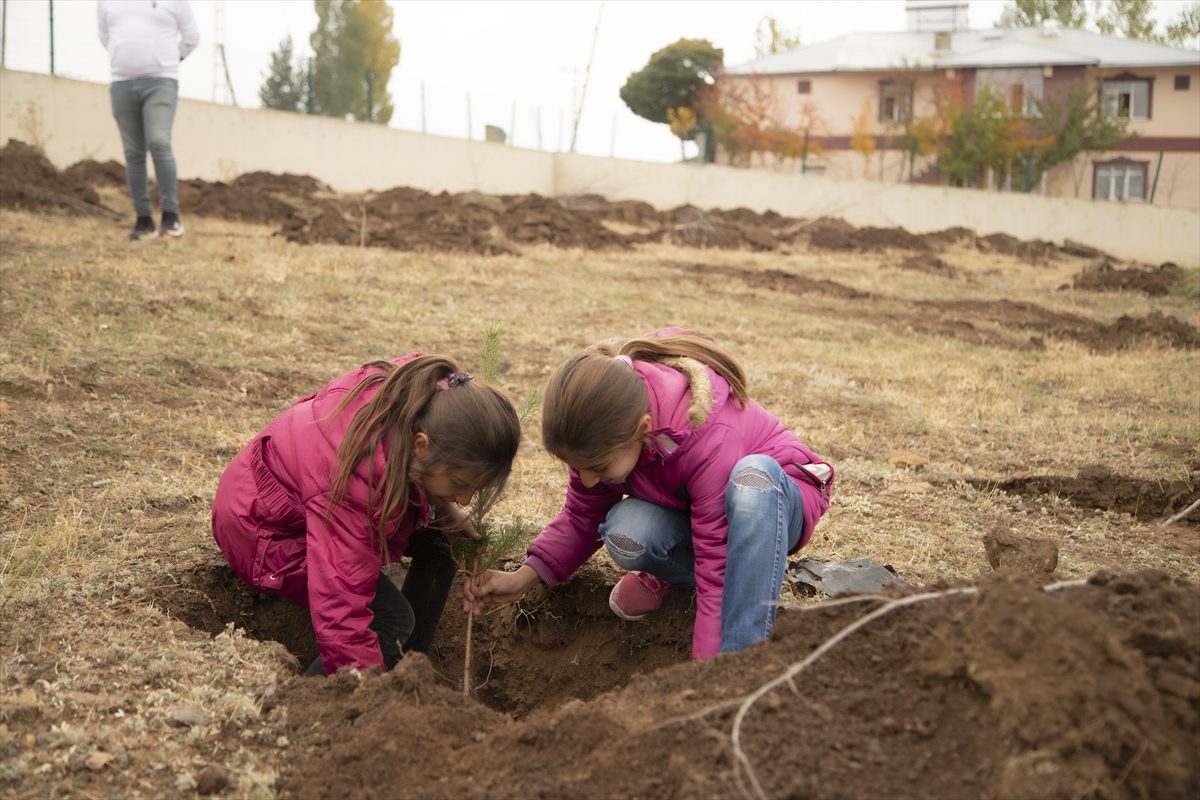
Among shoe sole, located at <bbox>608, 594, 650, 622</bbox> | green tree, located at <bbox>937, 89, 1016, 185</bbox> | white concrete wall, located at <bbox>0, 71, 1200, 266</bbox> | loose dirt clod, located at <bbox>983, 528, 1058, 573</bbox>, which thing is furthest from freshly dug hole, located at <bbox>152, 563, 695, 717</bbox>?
green tree, located at <bbox>937, 89, 1016, 185</bbox>

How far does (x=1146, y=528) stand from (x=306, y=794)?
3938mm

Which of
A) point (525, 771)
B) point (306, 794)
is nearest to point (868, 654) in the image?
point (525, 771)

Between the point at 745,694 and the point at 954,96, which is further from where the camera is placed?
the point at 954,96

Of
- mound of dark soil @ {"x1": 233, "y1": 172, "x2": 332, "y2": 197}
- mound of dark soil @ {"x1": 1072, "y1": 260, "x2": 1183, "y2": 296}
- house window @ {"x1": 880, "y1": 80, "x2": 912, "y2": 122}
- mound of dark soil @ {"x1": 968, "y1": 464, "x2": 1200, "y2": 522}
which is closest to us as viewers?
mound of dark soil @ {"x1": 968, "y1": 464, "x2": 1200, "y2": 522}

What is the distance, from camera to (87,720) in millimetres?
2342

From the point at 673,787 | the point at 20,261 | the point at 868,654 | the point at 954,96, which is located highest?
the point at 954,96

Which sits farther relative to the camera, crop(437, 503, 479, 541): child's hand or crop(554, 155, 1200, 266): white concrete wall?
crop(554, 155, 1200, 266): white concrete wall

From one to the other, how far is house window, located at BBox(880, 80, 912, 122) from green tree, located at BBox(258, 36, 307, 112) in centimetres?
1911

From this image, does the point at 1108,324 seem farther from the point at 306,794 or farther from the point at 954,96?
the point at 954,96

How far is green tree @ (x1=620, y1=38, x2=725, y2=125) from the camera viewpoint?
3975 cm

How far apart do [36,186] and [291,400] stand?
6188mm

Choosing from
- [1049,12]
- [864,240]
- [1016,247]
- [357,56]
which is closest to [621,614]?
[864,240]

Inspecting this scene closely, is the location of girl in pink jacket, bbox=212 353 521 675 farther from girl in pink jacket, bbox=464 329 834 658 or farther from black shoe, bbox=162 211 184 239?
black shoe, bbox=162 211 184 239

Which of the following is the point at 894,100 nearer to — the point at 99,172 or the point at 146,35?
the point at 99,172
